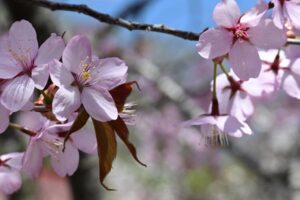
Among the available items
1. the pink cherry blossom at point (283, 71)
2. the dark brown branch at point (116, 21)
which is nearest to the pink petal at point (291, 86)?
the pink cherry blossom at point (283, 71)

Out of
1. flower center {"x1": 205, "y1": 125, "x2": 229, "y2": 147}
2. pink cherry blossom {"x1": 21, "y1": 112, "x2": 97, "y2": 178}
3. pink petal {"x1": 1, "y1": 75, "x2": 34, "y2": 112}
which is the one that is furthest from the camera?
flower center {"x1": 205, "y1": 125, "x2": 229, "y2": 147}

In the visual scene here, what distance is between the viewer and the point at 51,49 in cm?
75

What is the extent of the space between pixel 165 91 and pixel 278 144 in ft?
3.51

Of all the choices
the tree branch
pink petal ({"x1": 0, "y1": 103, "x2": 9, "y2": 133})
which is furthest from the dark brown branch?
pink petal ({"x1": 0, "y1": 103, "x2": 9, "y2": 133})

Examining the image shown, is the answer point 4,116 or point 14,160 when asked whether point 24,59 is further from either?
point 14,160

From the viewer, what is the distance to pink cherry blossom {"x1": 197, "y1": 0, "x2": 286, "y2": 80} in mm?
798

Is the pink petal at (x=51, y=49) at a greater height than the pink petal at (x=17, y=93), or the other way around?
the pink petal at (x=51, y=49)

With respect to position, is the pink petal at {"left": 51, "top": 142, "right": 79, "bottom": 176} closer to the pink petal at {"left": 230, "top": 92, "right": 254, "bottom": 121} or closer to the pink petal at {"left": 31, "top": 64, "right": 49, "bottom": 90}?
the pink petal at {"left": 31, "top": 64, "right": 49, "bottom": 90}

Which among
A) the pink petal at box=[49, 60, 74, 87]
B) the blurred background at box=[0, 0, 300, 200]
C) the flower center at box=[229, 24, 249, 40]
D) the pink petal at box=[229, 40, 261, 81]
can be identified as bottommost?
the blurred background at box=[0, 0, 300, 200]

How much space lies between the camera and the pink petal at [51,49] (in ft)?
2.45

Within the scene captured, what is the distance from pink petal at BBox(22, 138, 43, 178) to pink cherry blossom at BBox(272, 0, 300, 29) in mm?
370

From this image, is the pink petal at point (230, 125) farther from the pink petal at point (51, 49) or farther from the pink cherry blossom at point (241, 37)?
the pink petal at point (51, 49)

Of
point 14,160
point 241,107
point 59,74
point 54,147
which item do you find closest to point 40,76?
point 59,74

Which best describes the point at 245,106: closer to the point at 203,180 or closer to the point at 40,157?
the point at 40,157
